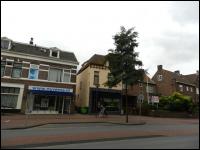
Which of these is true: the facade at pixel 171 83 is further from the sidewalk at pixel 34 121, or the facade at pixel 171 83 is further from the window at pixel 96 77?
the sidewalk at pixel 34 121

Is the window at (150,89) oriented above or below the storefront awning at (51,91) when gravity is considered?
above

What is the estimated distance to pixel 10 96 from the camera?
3020 centimetres

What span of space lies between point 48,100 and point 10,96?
4576 mm

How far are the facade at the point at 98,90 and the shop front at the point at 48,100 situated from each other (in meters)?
3.99

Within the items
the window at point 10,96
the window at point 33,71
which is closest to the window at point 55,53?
the window at point 33,71

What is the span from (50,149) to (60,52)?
25996 millimetres

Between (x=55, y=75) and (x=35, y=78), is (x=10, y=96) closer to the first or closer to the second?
(x=35, y=78)

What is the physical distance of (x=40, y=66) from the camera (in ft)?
106

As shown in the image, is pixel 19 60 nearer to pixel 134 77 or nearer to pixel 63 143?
pixel 134 77

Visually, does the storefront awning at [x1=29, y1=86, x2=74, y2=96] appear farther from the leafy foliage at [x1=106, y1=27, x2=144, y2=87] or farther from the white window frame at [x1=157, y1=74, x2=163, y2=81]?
the white window frame at [x1=157, y1=74, x2=163, y2=81]

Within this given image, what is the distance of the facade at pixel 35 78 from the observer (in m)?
30.3

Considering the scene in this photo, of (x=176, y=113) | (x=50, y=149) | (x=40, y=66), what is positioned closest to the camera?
(x=50, y=149)

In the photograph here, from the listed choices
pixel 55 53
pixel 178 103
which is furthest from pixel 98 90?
pixel 178 103

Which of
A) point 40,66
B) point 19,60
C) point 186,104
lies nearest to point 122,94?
point 186,104
